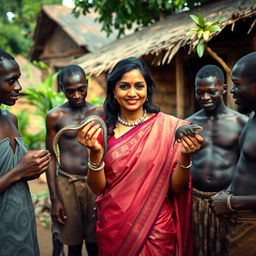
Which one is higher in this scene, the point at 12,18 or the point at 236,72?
the point at 12,18

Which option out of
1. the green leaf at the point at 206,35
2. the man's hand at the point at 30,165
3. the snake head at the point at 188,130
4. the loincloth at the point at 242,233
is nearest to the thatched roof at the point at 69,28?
the green leaf at the point at 206,35

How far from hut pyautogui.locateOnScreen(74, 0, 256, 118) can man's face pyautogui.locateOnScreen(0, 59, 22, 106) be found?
250cm

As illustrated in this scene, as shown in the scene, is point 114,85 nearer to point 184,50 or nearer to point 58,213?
point 58,213

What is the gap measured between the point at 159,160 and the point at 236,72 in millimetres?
716

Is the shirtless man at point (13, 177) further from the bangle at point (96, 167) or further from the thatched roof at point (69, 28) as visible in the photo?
the thatched roof at point (69, 28)

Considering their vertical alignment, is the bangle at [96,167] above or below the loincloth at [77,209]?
above

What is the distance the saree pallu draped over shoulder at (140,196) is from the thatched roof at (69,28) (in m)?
9.36

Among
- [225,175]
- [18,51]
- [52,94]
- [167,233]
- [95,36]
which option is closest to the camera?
[167,233]

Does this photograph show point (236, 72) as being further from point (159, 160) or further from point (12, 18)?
point (12, 18)

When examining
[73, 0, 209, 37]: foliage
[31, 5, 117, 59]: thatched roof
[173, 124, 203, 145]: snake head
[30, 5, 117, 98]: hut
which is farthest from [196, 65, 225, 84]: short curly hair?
[31, 5, 117, 59]: thatched roof

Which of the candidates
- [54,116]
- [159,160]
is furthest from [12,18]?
[159,160]

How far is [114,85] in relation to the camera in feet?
8.30

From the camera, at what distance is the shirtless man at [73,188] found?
11.4ft

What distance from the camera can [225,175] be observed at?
10.5ft
